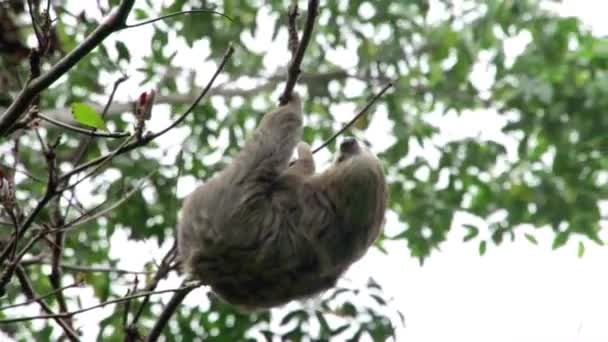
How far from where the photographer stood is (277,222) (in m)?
4.36

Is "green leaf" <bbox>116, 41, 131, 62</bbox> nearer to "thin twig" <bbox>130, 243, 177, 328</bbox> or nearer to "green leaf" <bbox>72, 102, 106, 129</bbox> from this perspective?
"thin twig" <bbox>130, 243, 177, 328</bbox>

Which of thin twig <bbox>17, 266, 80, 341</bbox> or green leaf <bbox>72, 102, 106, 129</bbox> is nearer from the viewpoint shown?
green leaf <bbox>72, 102, 106, 129</bbox>

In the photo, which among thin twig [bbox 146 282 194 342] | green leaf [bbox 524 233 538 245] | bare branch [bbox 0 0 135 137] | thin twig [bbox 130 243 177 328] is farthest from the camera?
green leaf [bbox 524 233 538 245]

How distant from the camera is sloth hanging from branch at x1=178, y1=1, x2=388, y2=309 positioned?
4.21 m

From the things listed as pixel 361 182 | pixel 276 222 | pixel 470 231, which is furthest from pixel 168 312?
pixel 470 231

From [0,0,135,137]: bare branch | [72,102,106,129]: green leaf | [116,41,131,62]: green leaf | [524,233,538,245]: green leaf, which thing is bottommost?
[72,102,106,129]: green leaf

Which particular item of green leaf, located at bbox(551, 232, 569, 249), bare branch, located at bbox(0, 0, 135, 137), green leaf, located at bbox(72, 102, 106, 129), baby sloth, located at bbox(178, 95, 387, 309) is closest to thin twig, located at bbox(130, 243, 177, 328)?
baby sloth, located at bbox(178, 95, 387, 309)

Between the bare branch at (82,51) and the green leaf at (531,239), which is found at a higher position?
the green leaf at (531,239)

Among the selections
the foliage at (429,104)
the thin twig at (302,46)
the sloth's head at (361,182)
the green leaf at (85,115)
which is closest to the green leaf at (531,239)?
the foliage at (429,104)

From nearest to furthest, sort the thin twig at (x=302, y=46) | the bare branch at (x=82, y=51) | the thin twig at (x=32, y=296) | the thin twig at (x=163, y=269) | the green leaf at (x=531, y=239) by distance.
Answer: the bare branch at (x=82, y=51) → the thin twig at (x=302, y=46) → the thin twig at (x=32, y=296) → the thin twig at (x=163, y=269) → the green leaf at (x=531, y=239)

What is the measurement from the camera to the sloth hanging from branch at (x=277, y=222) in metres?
4.21

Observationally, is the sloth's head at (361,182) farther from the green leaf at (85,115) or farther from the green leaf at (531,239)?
the green leaf at (531,239)

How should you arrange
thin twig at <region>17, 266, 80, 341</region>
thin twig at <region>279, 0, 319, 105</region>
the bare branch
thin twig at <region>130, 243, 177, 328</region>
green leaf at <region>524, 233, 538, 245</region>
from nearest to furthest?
the bare branch < thin twig at <region>279, 0, 319, 105</region> < thin twig at <region>17, 266, 80, 341</region> < thin twig at <region>130, 243, 177, 328</region> < green leaf at <region>524, 233, 538, 245</region>

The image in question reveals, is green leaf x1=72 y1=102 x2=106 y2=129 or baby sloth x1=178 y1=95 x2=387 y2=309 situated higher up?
baby sloth x1=178 y1=95 x2=387 y2=309
